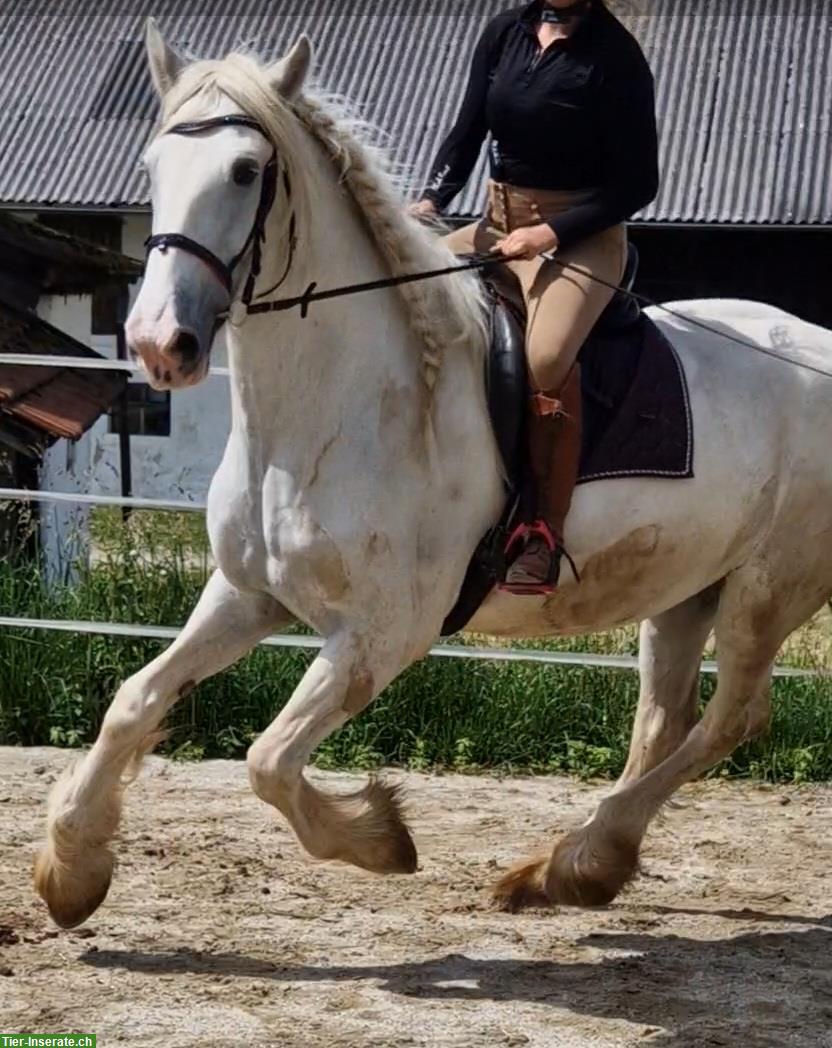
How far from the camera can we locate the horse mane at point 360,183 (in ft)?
14.0

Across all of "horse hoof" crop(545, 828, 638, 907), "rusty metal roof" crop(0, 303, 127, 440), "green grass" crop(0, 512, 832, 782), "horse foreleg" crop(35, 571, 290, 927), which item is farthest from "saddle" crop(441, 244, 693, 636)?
"rusty metal roof" crop(0, 303, 127, 440)

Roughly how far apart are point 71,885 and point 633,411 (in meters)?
2.06

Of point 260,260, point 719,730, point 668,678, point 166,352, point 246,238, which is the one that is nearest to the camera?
point 166,352

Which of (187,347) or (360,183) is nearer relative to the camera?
(187,347)

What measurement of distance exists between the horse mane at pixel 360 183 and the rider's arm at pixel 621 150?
0.36 m

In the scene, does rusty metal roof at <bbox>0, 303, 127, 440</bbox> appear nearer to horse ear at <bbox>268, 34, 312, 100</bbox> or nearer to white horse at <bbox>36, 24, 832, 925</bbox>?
white horse at <bbox>36, 24, 832, 925</bbox>

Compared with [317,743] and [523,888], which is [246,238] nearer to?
[317,743]

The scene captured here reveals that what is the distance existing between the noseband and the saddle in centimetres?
81

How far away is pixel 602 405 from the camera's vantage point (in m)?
5.06

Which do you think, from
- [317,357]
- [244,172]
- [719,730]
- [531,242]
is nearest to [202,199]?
[244,172]

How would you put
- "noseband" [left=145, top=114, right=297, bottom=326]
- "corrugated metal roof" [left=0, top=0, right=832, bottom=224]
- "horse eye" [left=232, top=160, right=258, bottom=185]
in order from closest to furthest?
"noseband" [left=145, top=114, right=297, bottom=326] < "horse eye" [left=232, top=160, right=258, bottom=185] < "corrugated metal roof" [left=0, top=0, right=832, bottom=224]

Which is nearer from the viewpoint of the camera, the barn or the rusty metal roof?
the rusty metal roof

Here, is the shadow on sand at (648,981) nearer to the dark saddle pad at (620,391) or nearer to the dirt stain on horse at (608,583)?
the dirt stain on horse at (608,583)

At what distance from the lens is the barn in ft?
61.9
